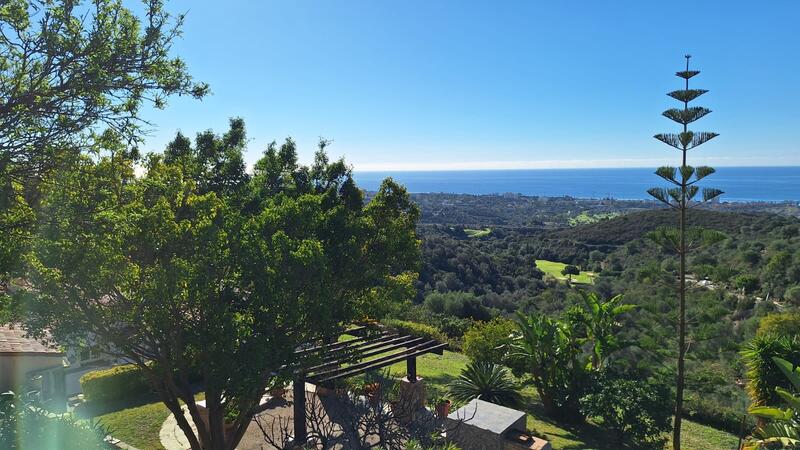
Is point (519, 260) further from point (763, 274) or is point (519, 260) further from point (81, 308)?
point (81, 308)

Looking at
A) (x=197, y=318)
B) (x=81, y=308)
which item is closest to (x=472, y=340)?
(x=197, y=318)

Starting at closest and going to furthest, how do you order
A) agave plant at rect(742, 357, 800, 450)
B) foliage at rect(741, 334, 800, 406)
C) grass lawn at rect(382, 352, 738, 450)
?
agave plant at rect(742, 357, 800, 450)
foliage at rect(741, 334, 800, 406)
grass lawn at rect(382, 352, 738, 450)

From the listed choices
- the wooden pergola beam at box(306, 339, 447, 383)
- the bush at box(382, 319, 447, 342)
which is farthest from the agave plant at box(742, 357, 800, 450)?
the bush at box(382, 319, 447, 342)

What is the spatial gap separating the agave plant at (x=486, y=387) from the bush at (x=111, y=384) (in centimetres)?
760

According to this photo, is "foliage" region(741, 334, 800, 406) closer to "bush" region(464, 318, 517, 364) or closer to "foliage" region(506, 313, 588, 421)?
"foliage" region(506, 313, 588, 421)

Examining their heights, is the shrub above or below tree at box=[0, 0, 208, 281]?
below

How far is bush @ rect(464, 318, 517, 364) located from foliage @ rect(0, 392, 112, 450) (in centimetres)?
1043

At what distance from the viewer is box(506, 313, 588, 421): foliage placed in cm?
1175

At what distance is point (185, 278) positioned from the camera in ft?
19.2

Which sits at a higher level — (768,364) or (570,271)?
(768,364)

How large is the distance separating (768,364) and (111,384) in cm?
1444

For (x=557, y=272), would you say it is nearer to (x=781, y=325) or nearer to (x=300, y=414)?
(x=781, y=325)

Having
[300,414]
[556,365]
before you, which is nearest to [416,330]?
[556,365]

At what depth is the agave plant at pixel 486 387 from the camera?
39.9 feet
